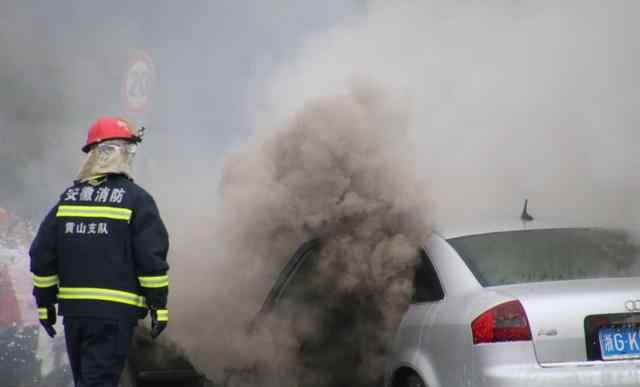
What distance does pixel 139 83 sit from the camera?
985cm

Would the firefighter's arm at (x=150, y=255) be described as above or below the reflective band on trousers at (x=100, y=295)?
above

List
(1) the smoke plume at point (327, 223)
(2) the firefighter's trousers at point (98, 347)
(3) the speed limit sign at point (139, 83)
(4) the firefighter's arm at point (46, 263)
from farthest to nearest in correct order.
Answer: (3) the speed limit sign at point (139, 83) < (1) the smoke plume at point (327, 223) < (4) the firefighter's arm at point (46, 263) < (2) the firefighter's trousers at point (98, 347)

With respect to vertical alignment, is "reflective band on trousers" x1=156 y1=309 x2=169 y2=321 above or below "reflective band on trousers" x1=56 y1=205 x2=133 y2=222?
below

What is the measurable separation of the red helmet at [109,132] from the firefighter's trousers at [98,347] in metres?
0.80

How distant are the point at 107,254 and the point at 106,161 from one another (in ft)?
1.43

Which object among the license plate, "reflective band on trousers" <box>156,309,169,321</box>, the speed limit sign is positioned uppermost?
the speed limit sign

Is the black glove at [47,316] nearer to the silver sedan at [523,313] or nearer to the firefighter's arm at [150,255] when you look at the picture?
the firefighter's arm at [150,255]

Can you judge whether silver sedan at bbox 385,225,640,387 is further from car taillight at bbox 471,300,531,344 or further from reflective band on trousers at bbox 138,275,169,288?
reflective band on trousers at bbox 138,275,169,288

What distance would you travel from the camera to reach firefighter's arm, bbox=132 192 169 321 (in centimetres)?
334

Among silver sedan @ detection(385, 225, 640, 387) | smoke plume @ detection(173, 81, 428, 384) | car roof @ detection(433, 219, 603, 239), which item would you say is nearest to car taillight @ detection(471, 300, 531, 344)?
silver sedan @ detection(385, 225, 640, 387)

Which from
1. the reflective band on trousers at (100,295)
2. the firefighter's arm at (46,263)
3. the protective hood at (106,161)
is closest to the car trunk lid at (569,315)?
the reflective band on trousers at (100,295)

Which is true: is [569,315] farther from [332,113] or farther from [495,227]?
[332,113]

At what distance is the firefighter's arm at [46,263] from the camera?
3.45m

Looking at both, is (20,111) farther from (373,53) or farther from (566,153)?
(566,153)
